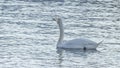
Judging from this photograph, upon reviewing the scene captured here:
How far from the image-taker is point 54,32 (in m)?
26.0

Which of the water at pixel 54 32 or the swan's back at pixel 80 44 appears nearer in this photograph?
the water at pixel 54 32

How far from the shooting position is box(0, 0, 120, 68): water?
68.1 ft

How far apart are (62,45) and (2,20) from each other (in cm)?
607

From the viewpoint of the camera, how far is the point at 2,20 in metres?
29.2

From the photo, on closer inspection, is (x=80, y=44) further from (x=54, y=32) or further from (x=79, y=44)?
(x=54, y=32)

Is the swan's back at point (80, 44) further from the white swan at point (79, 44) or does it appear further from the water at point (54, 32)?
the water at point (54, 32)

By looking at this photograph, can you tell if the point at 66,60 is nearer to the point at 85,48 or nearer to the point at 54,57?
the point at 54,57

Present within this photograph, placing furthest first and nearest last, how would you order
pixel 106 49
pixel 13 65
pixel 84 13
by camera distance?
pixel 84 13 < pixel 106 49 < pixel 13 65

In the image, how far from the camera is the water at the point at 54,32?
20.8 m

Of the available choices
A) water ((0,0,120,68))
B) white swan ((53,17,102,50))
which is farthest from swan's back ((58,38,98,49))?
water ((0,0,120,68))

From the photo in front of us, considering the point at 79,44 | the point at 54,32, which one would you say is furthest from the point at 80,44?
the point at 54,32

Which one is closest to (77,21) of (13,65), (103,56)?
(103,56)

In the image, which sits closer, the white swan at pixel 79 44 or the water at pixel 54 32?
the water at pixel 54 32

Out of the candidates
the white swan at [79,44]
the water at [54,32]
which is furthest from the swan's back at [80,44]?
the water at [54,32]
